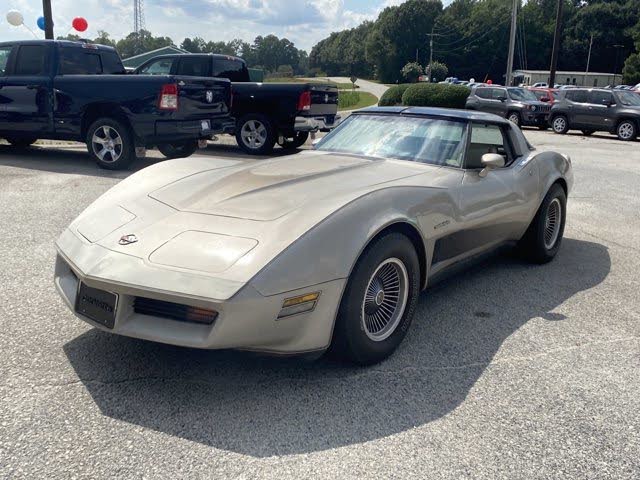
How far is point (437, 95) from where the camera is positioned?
1096 inches

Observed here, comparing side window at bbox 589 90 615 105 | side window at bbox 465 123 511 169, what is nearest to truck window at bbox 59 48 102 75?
side window at bbox 465 123 511 169

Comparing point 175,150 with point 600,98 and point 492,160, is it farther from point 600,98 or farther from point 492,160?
point 600,98

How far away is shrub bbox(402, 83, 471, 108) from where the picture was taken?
2750 centimetres

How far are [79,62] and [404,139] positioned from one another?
7.41 meters

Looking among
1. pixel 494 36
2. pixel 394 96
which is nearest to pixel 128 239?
pixel 394 96

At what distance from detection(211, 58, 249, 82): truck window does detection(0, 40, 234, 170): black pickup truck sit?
2.53 m

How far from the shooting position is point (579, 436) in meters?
2.62

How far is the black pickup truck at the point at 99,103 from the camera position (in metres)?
8.82

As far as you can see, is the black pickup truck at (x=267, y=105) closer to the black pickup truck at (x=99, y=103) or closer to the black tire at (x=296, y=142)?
the black tire at (x=296, y=142)

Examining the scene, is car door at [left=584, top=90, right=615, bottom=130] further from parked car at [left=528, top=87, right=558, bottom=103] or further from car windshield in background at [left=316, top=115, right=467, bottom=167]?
car windshield in background at [left=316, top=115, right=467, bottom=167]

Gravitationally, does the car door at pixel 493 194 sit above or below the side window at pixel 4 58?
below

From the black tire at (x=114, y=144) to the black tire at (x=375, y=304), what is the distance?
6724 millimetres

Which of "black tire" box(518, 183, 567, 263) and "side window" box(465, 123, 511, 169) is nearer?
"side window" box(465, 123, 511, 169)

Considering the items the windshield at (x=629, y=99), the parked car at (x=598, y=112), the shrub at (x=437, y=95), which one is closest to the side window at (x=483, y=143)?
the parked car at (x=598, y=112)
